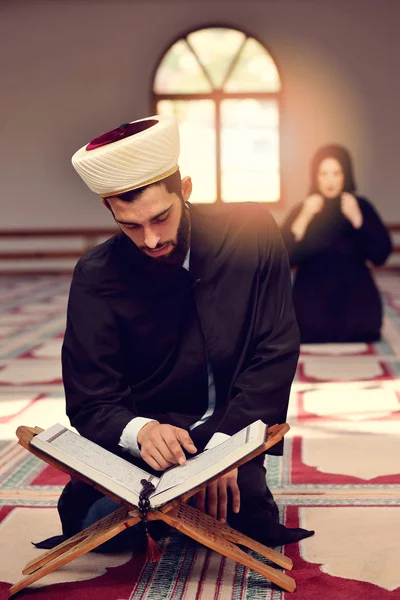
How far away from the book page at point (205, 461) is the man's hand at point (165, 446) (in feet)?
0.08

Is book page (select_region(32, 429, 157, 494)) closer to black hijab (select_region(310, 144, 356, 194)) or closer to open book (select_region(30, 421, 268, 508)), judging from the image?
open book (select_region(30, 421, 268, 508))

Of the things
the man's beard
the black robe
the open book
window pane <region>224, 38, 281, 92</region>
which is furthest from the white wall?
the open book

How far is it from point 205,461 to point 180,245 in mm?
531

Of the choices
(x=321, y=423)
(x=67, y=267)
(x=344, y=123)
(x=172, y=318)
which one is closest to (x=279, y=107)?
(x=344, y=123)

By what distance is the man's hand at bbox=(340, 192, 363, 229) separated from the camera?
17.4ft

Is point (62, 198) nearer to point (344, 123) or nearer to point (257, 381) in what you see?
point (344, 123)

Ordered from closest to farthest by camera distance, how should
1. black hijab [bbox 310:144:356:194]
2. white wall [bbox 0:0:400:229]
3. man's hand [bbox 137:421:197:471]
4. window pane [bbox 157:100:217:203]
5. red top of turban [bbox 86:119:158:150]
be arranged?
man's hand [bbox 137:421:197:471], red top of turban [bbox 86:119:158:150], black hijab [bbox 310:144:356:194], white wall [bbox 0:0:400:229], window pane [bbox 157:100:217:203]

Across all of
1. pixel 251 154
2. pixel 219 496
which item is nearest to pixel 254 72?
pixel 251 154

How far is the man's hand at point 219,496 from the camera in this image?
6.07 ft

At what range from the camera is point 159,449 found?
5.90 feet

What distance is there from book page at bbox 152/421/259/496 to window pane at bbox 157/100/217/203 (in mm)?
8842

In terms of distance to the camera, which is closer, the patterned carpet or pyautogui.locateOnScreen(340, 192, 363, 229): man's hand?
the patterned carpet

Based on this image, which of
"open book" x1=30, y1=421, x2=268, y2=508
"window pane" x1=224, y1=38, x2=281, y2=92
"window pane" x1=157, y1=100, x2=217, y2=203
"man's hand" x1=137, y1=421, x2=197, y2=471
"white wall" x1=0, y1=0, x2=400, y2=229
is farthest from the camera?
"window pane" x1=157, y1=100, x2=217, y2=203

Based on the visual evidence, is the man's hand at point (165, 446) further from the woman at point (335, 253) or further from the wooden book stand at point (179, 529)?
the woman at point (335, 253)
